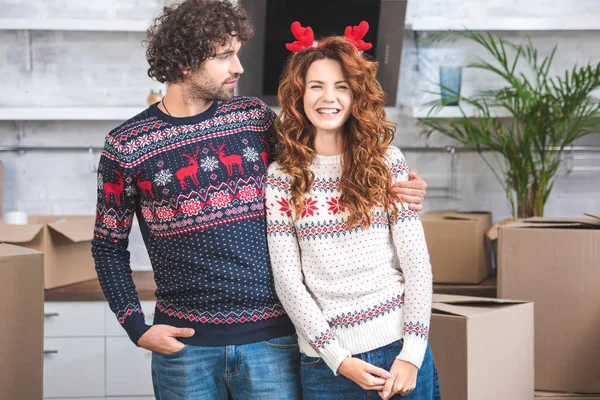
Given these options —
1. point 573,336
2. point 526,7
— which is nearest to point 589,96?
point 526,7

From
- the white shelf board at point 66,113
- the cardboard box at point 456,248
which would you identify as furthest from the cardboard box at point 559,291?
the white shelf board at point 66,113

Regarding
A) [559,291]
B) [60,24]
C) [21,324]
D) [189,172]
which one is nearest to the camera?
[189,172]

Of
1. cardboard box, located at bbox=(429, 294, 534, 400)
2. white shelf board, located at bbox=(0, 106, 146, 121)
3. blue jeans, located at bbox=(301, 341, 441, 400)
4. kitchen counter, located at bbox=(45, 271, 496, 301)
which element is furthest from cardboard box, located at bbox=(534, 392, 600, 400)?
white shelf board, located at bbox=(0, 106, 146, 121)

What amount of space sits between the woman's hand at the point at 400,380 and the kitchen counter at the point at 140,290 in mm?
1291

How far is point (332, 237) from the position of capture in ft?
4.73

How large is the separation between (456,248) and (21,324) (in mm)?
1589

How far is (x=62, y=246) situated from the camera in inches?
108

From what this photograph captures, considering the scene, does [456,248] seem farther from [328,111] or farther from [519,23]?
[328,111]

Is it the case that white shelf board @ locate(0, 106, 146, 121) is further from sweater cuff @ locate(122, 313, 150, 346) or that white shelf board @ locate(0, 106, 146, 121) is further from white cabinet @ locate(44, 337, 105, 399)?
sweater cuff @ locate(122, 313, 150, 346)

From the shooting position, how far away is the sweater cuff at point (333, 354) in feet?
4.50

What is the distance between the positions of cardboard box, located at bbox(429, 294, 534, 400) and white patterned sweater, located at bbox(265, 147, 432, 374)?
39cm

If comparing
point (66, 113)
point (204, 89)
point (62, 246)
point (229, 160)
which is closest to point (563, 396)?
point (229, 160)

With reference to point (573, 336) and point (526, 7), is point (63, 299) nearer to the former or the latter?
point (573, 336)

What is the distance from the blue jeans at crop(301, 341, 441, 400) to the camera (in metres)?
1.41
